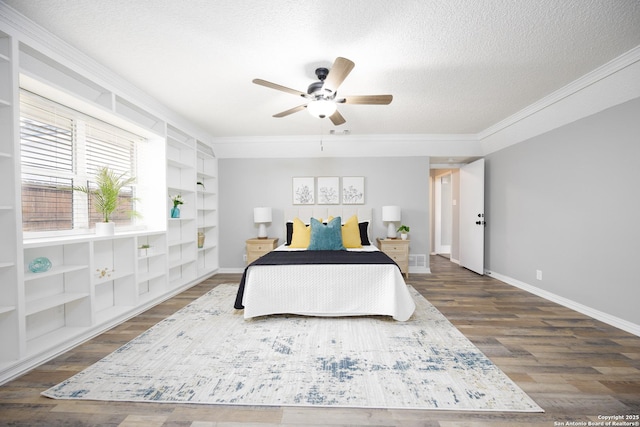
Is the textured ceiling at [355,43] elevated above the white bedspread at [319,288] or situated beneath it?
elevated above

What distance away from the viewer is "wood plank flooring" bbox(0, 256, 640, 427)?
148 cm

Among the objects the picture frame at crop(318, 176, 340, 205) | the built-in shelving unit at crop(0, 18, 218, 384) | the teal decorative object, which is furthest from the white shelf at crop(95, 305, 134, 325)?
the picture frame at crop(318, 176, 340, 205)

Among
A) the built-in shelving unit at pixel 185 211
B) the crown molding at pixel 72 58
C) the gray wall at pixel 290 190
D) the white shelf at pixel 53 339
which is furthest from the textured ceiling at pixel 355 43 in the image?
the white shelf at pixel 53 339

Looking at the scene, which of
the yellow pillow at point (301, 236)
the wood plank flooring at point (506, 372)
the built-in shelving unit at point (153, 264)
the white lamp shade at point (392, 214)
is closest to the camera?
the wood plank flooring at point (506, 372)

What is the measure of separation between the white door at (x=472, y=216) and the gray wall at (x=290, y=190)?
816 mm

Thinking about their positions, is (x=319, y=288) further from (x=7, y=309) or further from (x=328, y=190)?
(x=328, y=190)

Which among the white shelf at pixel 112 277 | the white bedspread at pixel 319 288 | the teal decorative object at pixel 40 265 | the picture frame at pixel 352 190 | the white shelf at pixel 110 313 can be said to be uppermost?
the picture frame at pixel 352 190

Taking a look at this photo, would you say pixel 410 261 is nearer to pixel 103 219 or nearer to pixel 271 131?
pixel 271 131

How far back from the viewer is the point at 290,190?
204 inches

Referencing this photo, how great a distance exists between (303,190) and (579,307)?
404 cm

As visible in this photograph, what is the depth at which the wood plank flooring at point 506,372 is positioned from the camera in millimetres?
1483

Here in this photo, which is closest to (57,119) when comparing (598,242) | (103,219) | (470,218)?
(103,219)

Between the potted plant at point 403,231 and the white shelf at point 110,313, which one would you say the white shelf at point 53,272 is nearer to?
the white shelf at point 110,313

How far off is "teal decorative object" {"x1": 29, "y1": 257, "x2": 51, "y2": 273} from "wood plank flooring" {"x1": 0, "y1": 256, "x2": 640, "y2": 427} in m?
0.69
